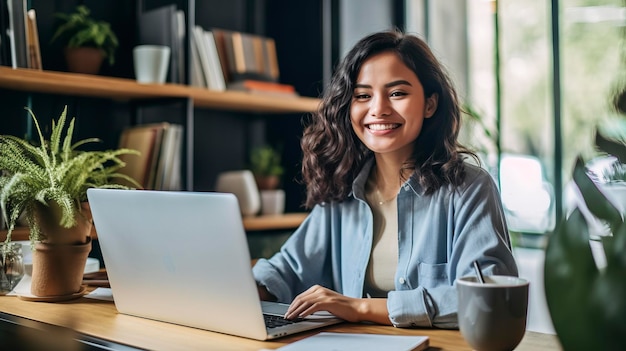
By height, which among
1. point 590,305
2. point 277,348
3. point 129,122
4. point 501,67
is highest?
point 501,67

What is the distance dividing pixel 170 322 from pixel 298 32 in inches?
92.3

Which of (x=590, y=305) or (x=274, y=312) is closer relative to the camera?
(x=590, y=305)

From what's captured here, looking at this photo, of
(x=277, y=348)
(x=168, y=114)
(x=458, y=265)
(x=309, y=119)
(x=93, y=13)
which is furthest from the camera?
(x=309, y=119)

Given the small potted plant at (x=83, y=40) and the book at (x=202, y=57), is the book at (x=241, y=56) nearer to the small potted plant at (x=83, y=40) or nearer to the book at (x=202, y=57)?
the book at (x=202, y=57)

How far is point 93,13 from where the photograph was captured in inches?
107

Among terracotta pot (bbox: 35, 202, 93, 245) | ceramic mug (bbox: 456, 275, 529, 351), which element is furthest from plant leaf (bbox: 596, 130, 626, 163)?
terracotta pot (bbox: 35, 202, 93, 245)

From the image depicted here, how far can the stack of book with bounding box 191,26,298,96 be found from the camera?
2.80 meters

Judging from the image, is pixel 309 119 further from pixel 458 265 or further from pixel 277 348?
pixel 277 348

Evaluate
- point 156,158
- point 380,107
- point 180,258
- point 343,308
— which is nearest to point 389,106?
point 380,107

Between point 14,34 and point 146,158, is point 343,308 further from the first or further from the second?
point 14,34

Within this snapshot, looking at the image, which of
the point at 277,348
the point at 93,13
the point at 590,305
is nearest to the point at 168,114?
the point at 93,13

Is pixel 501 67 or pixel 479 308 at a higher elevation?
pixel 501 67

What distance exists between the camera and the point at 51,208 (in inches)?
55.2

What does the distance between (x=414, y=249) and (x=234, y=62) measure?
5.48 ft
